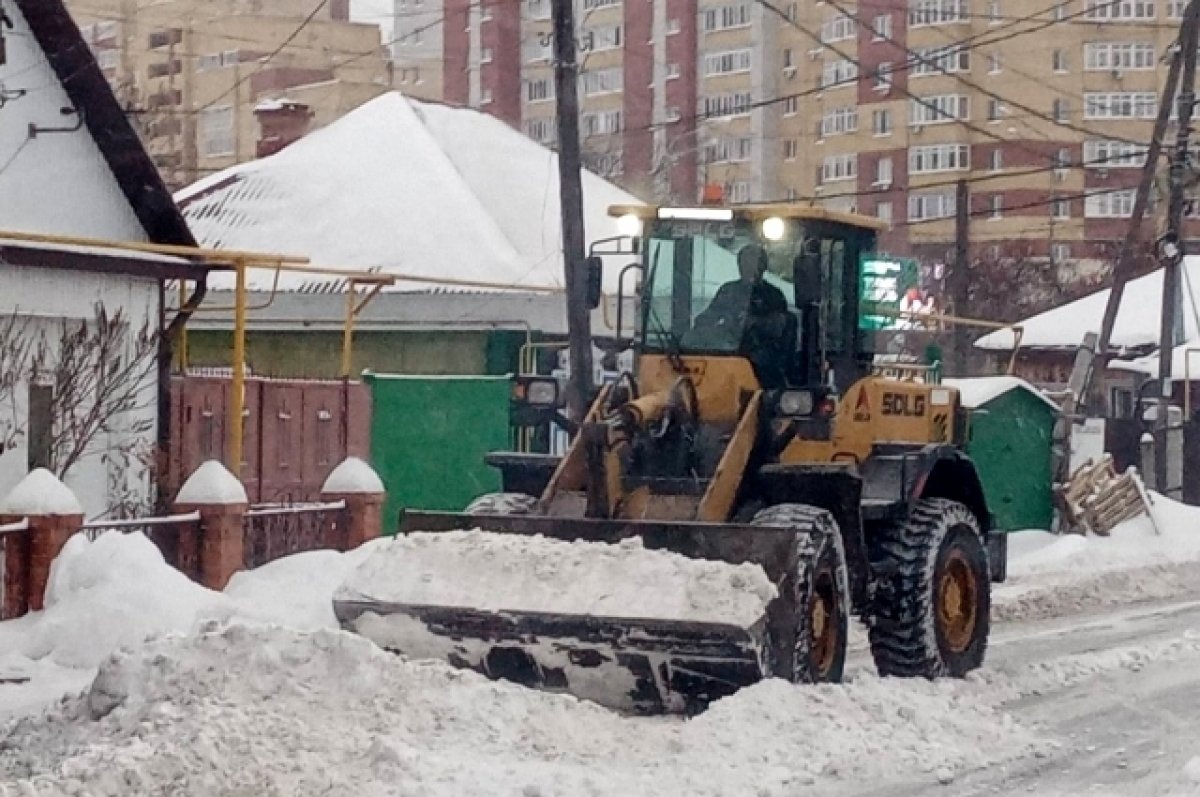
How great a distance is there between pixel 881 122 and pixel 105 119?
52829mm

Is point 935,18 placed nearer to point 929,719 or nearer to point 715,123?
point 715,123

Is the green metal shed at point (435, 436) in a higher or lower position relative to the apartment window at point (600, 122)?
lower

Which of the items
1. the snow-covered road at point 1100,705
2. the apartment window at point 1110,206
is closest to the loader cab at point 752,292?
the snow-covered road at point 1100,705

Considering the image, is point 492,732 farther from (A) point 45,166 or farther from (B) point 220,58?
(B) point 220,58

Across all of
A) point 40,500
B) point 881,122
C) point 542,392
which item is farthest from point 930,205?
point 40,500

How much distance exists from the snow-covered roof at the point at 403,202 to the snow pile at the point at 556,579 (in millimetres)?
14330

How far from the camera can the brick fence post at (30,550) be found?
14.3 m

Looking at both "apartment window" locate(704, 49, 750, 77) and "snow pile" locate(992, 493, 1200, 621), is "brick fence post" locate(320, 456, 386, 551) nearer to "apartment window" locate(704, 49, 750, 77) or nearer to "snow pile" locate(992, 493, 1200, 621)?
"snow pile" locate(992, 493, 1200, 621)

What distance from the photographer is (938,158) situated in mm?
69125

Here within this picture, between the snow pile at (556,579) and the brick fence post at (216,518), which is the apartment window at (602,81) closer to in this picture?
the brick fence post at (216,518)

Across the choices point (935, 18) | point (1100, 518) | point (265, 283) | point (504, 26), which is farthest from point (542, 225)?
point (504, 26)

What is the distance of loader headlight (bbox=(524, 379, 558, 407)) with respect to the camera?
44.9 ft

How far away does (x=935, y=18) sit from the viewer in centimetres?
6931

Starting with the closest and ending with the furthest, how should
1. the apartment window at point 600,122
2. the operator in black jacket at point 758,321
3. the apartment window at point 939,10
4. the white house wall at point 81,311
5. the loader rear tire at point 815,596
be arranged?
the loader rear tire at point 815,596 → the operator in black jacket at point 758,321 → the white house wall at point 81,311 → the apartment window at point 939,10 → the apartment window at point 600,122
